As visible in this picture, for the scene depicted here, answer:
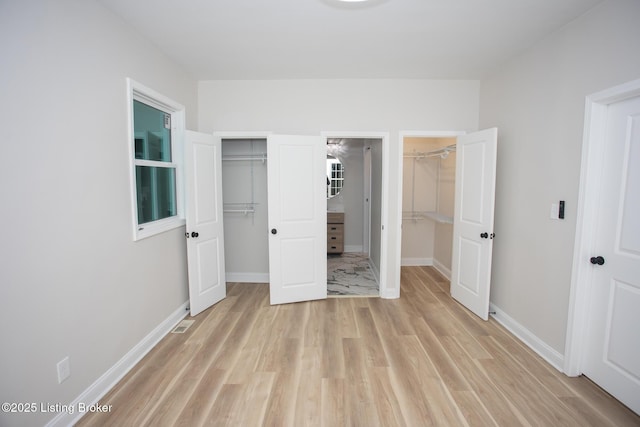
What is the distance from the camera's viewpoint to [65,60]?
1778mm

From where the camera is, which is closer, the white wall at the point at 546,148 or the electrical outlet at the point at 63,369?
the electrical outlet at the point at 63,369

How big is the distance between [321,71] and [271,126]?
89 centimetres

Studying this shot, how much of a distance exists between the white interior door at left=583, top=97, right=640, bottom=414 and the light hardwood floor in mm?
183

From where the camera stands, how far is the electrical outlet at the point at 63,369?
5.69 ft

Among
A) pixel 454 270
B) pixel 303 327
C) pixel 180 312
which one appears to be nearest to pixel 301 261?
pixel 303 327

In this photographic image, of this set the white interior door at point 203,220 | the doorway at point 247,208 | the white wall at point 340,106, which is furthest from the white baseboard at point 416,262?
the white interior door at point 203,220

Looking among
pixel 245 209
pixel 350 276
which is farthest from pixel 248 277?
pixel 350 276

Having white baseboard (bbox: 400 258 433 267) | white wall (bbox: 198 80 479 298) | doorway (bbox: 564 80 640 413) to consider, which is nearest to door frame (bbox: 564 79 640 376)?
doorway (bbox: 564 80 640 413)

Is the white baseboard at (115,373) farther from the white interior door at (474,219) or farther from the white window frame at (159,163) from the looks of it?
the white interior door at (474,219)

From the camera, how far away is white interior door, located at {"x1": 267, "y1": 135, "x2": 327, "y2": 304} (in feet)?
11.4

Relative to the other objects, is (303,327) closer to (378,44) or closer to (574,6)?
(378,44)

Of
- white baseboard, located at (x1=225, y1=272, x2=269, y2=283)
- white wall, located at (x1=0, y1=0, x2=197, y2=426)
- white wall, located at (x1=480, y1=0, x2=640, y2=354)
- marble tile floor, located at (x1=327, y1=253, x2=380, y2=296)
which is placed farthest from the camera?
white baseboard, located at (x1=225, y1=272, x2=269, y2=283)

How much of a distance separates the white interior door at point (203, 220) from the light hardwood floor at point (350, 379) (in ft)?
1.12

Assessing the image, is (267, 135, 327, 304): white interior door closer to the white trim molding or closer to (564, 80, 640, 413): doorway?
the white trim molding
